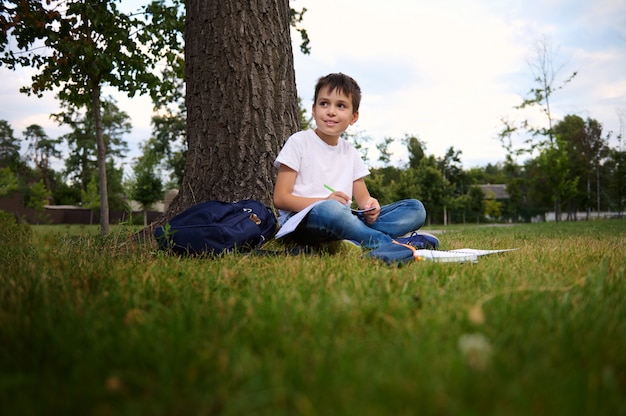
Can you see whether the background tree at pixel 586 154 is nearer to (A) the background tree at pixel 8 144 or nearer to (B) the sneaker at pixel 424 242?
(B) the sneaker at pixel 424 242

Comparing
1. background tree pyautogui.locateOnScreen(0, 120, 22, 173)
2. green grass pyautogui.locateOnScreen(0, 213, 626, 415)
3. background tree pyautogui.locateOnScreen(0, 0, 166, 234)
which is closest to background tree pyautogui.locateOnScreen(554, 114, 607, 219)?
background tree pyautogui.locateOnScreen(0, 0, 166, 234)

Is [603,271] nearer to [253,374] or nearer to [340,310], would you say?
[340,310]

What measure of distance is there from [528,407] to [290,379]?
1.71 feet

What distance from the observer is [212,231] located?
10.9 feet

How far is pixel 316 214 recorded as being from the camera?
3330 millimetres

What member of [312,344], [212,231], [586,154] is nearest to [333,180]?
[212,231]

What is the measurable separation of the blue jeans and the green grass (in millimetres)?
1033

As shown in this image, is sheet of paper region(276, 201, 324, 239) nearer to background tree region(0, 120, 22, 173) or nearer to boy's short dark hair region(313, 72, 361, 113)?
boy's short dark hair region(313, 72, 361, 113)

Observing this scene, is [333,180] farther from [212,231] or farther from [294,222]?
[212,231]

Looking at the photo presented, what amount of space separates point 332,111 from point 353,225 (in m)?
1.01

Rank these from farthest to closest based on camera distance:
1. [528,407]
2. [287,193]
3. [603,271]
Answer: [287,193]
[603,271]
[528,407]

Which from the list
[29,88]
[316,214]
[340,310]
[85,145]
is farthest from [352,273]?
[85,145]

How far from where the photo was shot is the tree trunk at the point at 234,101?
4.51 metres

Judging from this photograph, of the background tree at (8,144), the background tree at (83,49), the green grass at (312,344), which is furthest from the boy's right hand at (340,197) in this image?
the background tree at (8,144)
